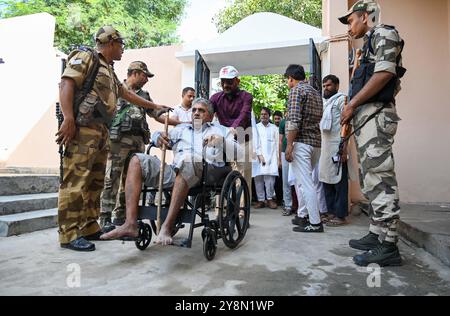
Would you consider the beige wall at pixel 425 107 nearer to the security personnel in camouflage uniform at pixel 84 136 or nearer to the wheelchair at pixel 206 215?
the wheelchair at pixel 206 215

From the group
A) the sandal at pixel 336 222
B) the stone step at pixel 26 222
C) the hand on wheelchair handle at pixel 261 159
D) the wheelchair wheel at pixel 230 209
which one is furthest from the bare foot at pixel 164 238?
the hand on wheelchair handle at pixel 261 159

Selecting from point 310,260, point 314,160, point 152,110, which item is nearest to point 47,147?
point 152,110

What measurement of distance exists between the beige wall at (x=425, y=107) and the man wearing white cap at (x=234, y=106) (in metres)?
2.84

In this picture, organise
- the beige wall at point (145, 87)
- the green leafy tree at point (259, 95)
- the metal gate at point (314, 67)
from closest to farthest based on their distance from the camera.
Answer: the metal gate at point (314, 67) < the beige wall at point (145, 87) < the green leafy tree at point (259, 95)

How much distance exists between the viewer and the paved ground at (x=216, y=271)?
1.83 meters

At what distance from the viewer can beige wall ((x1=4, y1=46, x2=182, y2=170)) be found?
6555 mm

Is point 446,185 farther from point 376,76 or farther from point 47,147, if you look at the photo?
point 47,147

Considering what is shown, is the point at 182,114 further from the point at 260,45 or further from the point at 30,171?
the point at 30,171

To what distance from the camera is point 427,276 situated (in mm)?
2102

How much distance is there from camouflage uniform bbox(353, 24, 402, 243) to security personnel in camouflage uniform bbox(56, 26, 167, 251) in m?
2.17

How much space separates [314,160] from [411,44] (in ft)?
10.5

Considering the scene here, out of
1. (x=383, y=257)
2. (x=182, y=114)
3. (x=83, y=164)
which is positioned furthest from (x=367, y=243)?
(x=182, y=114)

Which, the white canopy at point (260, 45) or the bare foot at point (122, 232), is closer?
the bare foot at point (122, 232)

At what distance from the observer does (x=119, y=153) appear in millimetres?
3484
